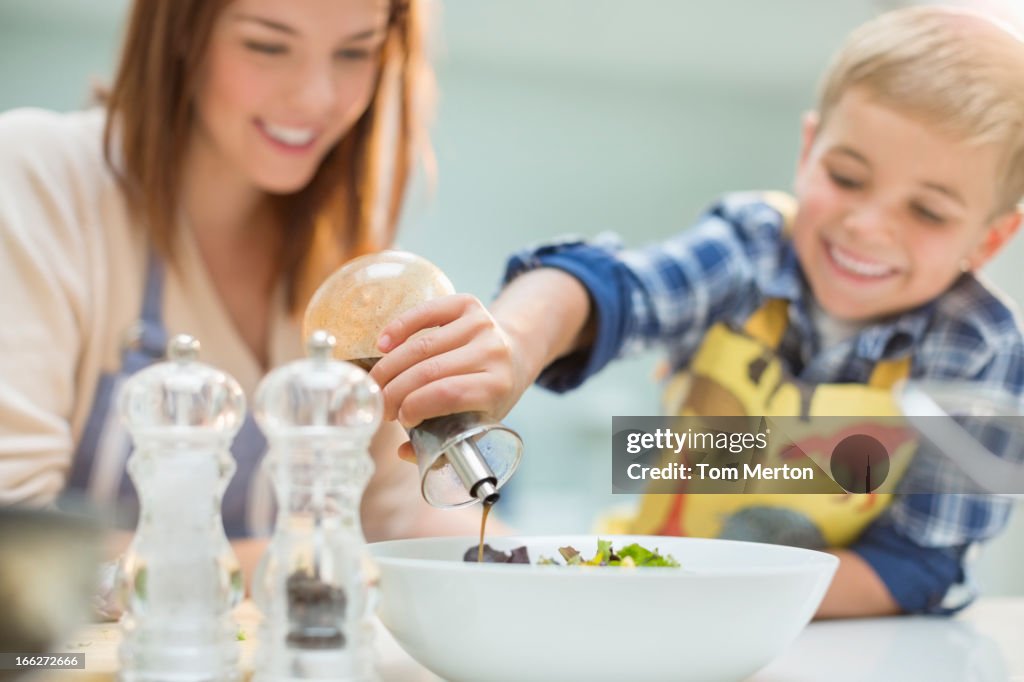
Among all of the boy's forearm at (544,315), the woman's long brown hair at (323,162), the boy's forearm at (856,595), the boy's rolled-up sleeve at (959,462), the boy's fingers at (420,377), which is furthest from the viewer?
the woman's long brown hair at (323,162)

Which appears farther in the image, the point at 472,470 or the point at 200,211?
the point at 200,211

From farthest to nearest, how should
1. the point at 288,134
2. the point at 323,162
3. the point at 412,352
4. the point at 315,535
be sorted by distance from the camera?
the point at 323,162 → the point at 288,134 → the point at 412,352 → the point at 315,535

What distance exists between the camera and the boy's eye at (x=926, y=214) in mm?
941

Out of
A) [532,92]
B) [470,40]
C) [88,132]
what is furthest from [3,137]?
[532,92]

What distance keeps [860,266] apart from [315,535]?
2.35 ft

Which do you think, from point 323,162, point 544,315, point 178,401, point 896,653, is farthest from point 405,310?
point 323,162

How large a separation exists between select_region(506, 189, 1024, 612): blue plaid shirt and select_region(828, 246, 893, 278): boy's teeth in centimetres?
5

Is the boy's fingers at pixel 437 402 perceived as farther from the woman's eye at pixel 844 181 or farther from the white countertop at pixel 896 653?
the woman's eye at pixel 844 181

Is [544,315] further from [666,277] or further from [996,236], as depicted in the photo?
[996,236]

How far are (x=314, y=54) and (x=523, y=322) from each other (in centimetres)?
43

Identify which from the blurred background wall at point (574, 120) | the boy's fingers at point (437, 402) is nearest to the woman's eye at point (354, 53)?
the boy's fingers at point (437, 402)

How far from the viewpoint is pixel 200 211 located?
3.78 ft

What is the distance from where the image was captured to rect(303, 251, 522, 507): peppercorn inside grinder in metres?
0.46

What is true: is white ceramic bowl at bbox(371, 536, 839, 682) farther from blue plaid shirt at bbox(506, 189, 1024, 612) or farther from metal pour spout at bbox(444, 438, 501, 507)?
blue plaid shirt at bbox(506, 189, 1024, 612)
